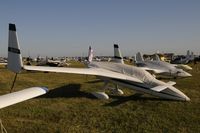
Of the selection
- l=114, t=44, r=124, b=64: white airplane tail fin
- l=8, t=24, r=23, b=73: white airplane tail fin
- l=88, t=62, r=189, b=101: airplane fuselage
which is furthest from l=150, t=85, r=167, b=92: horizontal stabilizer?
l=114, t=44, r=124, b=64: white airplane tail fin

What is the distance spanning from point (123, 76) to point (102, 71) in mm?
1452

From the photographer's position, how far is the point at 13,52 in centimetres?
1239

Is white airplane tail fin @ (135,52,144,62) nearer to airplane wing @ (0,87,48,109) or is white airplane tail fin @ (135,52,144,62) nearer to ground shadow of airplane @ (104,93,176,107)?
ground shadow of airplane @ (104,93,176,107)

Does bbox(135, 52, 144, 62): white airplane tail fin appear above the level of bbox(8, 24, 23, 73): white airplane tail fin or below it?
below

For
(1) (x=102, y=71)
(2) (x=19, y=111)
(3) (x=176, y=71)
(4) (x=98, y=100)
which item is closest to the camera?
(2) (x=19, y=111)

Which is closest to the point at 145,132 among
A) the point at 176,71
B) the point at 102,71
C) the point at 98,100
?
the point at 98,100

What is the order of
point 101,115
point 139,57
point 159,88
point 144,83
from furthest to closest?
point 139,57
point 144,83
point 159,88
point 101,115

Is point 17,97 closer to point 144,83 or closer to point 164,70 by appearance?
point 144,83

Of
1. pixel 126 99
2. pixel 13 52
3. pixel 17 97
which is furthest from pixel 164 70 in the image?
pixel 17 97

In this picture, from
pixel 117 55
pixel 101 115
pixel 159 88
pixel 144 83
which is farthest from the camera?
pixel 117 55

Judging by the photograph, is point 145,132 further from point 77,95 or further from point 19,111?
point 77,95

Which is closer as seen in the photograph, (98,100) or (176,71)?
(98,100)

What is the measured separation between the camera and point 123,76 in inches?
656

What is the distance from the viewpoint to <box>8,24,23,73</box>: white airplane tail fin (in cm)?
1208
